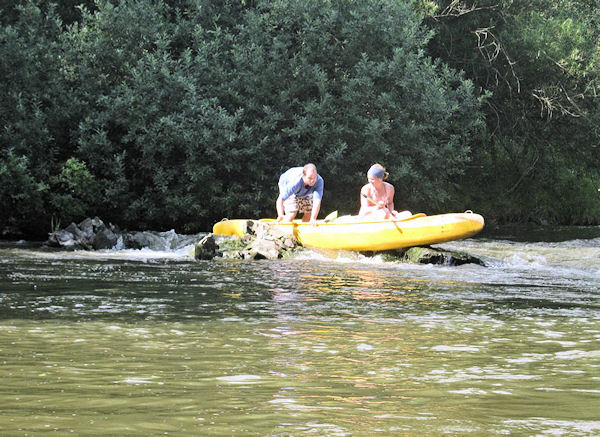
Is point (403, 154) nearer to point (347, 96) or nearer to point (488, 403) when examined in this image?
point (347, 96)

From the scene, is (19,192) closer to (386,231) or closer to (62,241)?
(62,241)

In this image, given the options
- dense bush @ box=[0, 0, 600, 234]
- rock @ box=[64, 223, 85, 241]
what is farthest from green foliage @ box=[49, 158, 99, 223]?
rock @ box=[64, 223, 85, 241]

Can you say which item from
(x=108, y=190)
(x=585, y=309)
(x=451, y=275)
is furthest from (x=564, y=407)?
(x=108, y=190)

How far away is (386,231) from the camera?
14.0m

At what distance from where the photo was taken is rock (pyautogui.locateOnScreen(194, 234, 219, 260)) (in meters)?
14.8

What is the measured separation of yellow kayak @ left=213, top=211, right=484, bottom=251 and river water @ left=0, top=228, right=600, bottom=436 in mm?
2541

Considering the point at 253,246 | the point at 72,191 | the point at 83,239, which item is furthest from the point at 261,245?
the point at 72,191

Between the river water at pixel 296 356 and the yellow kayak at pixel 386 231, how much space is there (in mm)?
2541

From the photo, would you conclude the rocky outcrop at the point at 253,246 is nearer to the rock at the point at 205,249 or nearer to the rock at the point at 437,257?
the rock at the point at 205,249

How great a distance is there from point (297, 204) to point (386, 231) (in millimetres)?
2089

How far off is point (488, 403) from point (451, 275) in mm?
7586

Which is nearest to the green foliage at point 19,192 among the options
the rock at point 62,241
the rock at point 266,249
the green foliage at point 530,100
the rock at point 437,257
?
the rock at point 62,241

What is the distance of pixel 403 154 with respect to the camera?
22.7m

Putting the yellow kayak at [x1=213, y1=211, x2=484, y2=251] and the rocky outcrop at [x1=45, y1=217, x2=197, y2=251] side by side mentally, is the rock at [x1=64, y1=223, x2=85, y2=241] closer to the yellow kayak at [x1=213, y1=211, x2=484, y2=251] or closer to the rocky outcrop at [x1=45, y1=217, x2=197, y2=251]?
the rocky outcrop at [x1=45, y1=217, x2=197, y2=251]
